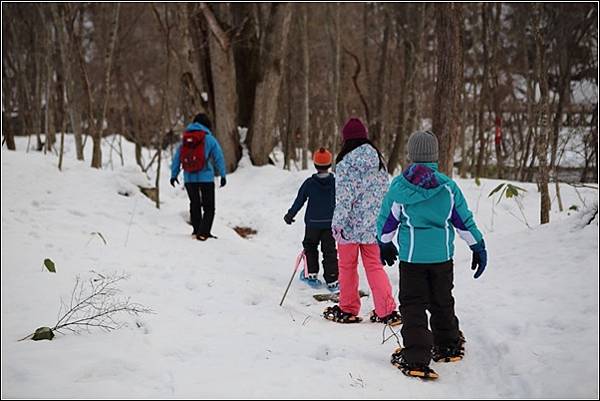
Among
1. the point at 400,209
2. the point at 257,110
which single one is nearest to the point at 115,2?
the point at 257,110

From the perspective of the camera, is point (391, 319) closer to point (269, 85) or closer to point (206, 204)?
point (206, 204)

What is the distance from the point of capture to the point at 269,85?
13.0 meters

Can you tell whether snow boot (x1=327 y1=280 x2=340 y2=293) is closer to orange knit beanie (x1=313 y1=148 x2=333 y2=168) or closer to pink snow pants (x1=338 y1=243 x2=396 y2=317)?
pink snow pants (x1=338 y1=243 x2=396 y2=317)

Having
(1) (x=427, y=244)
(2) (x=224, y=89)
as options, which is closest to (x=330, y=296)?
(1) (x=427, y=244)

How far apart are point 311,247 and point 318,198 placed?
23.1 inches

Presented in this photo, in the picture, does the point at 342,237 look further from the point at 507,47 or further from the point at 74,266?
the point at 507,47

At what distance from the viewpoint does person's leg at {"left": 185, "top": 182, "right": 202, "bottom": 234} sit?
278 inches

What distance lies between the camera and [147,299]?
14.3ft

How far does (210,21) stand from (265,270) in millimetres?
8177

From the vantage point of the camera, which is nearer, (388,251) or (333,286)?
(388,251)

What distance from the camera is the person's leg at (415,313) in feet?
10.8

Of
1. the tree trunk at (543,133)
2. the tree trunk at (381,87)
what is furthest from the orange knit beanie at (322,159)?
the tree trunk at (381,87)

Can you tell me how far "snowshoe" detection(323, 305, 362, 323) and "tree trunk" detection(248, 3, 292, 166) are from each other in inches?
357

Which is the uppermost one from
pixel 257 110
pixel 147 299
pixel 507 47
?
pixel 507 47
